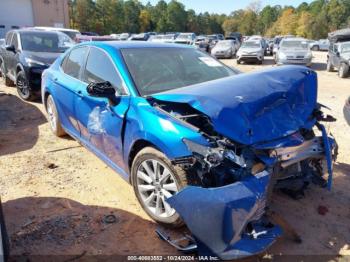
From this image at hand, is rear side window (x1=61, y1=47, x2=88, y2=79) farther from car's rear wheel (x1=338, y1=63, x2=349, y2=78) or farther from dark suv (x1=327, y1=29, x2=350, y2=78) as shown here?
car's rear wheel (x1=338, y1=63, x2=349, y2=78)

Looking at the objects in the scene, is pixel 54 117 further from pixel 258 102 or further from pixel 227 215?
pixel 227 215

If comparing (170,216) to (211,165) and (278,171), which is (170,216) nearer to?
(211,165)

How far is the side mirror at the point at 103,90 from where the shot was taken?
333 centimetres

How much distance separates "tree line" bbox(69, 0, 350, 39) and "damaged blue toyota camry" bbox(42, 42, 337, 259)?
49590 millimetres

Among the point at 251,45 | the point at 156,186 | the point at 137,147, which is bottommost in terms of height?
the point at 156,186

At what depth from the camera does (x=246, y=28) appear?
3236 inches

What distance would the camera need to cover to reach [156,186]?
313 centimetres

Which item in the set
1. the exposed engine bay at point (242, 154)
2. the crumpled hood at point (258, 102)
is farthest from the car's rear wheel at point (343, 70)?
the exposed engine bay at point (242, 154)

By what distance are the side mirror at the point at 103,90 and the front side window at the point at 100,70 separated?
0.34ft

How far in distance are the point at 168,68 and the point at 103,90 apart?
92cm

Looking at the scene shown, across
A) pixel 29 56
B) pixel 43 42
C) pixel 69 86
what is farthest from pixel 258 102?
pixel 43 42

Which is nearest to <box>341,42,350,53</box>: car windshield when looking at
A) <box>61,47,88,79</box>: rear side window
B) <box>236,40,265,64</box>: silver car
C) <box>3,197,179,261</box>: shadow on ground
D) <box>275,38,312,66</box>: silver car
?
<box>275,38,312,66</box>: silver car

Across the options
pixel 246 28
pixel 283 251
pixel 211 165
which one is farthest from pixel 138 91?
pixel 246 28

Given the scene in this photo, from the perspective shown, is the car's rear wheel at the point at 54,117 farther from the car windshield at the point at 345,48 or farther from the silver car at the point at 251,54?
the silver car at the point at 251,54
